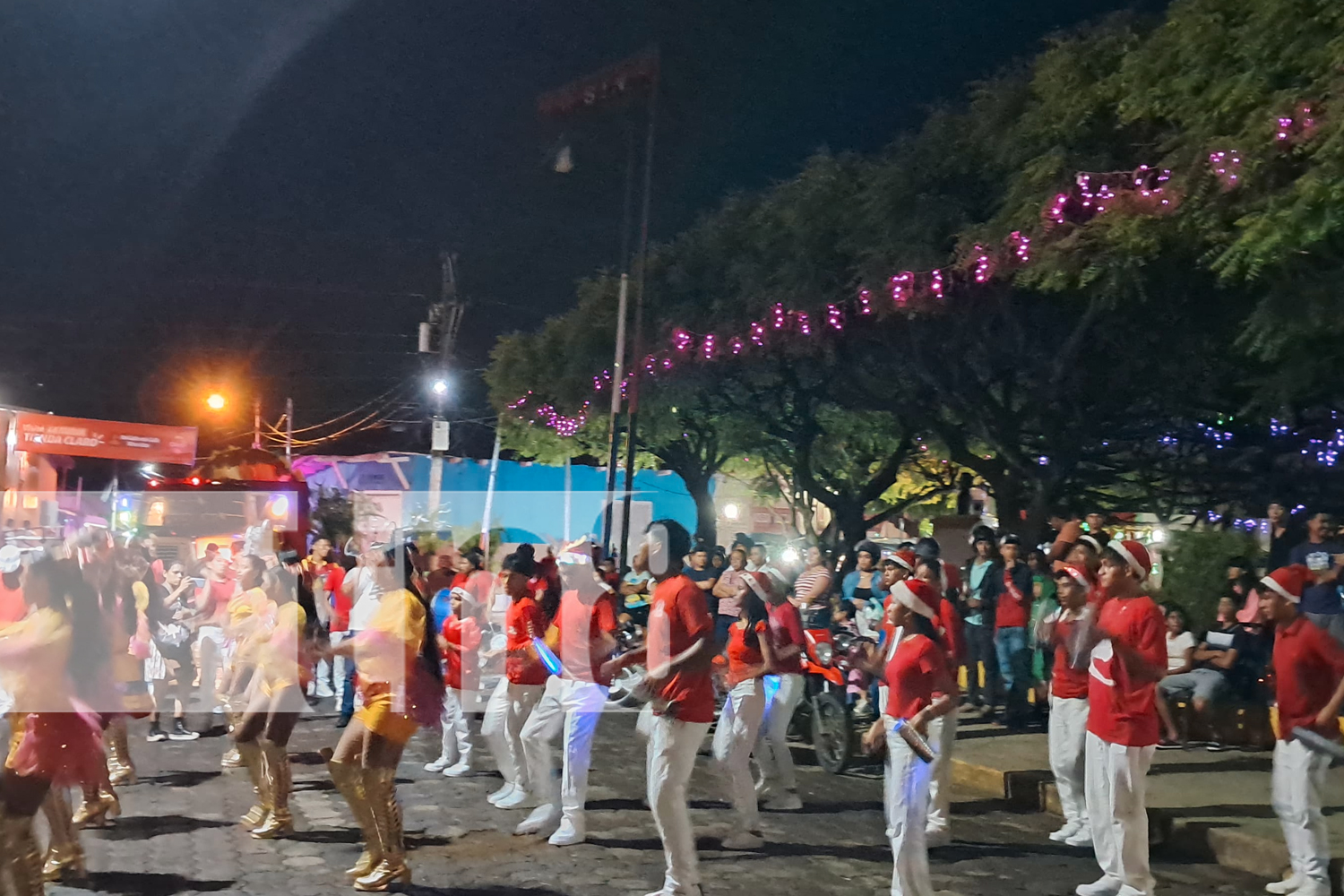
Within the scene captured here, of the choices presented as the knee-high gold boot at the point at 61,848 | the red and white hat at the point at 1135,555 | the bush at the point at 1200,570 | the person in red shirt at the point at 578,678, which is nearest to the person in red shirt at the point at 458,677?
the person in red shirt at the point at 578,678

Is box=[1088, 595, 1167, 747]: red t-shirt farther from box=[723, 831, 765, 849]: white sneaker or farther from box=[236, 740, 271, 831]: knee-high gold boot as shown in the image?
box=[236, 740, 271, 831]: knee-high gold boot

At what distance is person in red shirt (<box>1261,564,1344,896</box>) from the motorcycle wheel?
4.02m

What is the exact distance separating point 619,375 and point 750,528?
41.1m

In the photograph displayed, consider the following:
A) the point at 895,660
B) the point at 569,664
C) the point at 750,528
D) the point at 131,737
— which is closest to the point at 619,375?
the point at 131,737

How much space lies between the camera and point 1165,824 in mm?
7859

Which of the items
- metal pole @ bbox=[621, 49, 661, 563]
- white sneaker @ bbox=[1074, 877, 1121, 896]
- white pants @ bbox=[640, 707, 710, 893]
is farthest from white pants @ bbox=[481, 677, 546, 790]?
metal pole @ bbox=[621, 49, 661, 563]

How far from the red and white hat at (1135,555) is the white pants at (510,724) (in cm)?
390

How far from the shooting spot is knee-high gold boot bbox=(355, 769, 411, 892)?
631 cm

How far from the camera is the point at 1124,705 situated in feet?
19.7

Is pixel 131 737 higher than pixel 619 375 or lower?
A: lower

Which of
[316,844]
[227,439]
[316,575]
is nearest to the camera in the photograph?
[316,844]

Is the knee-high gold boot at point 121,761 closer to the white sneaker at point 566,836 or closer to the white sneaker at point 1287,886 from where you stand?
the white sneaker at point 566,836

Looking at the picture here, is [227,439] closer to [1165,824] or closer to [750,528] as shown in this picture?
Result: [750,528]

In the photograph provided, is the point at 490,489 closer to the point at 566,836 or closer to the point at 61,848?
the point at 566,836
